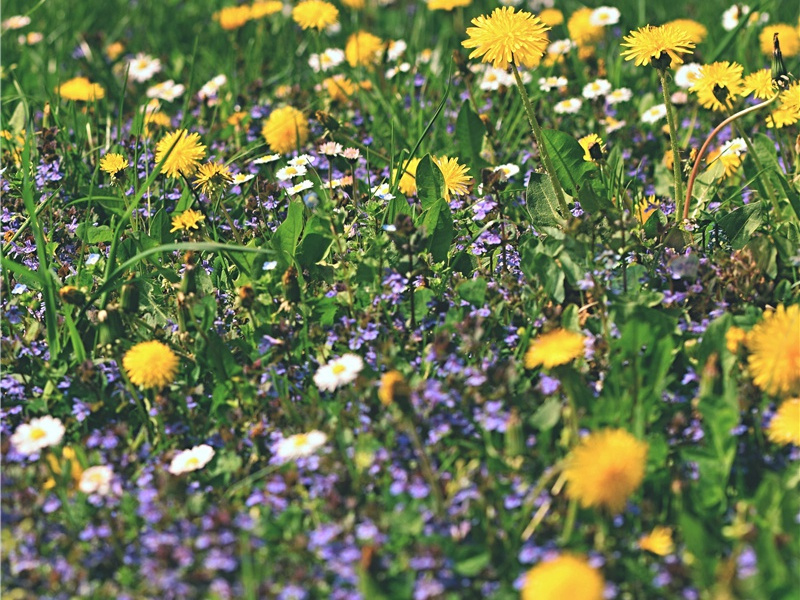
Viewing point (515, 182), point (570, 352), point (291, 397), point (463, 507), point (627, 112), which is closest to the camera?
point (463, 507)

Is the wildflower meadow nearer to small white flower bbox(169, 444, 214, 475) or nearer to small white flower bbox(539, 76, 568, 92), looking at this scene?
small white flower bbox(169, 444, 214, 475)

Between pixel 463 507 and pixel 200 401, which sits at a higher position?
pixel 200 401

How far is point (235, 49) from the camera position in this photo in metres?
4.89

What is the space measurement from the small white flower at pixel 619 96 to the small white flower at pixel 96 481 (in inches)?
101

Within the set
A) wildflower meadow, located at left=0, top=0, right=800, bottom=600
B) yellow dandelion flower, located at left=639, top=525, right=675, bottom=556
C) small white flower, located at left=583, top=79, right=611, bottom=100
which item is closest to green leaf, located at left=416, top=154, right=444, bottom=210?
wildflower meadow, located at left=0, top=0, right=800, bottom=600

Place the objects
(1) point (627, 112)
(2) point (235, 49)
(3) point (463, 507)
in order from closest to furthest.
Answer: (3) point (463, 507) < (1) point (627, 112) < (2) point (235, 49)

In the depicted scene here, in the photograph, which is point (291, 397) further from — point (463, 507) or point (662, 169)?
point (662, 169)

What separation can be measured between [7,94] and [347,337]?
2.52 meters

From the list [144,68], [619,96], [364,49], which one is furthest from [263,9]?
[619,96]

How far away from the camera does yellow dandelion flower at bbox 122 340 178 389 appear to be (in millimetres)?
2506

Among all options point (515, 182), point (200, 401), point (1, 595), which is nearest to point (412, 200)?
point (515, 182)

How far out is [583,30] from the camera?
15.2ft

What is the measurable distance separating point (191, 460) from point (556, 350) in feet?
2.85

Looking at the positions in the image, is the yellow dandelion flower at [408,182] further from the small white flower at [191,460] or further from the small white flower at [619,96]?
the small white flower at [191,460]
